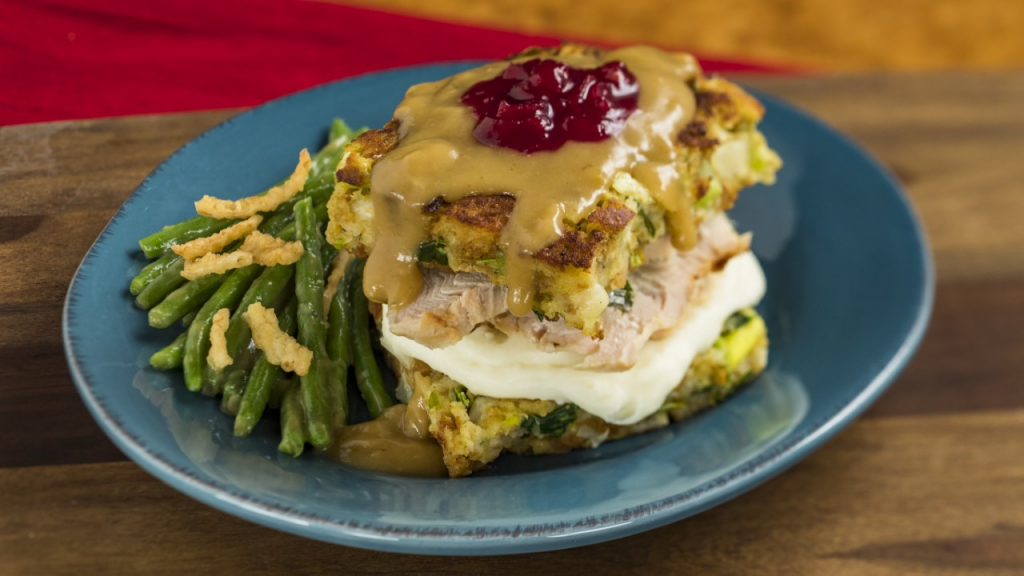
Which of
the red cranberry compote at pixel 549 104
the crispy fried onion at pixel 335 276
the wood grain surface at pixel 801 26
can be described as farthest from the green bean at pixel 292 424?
the wood grain surface at pixel 801 26

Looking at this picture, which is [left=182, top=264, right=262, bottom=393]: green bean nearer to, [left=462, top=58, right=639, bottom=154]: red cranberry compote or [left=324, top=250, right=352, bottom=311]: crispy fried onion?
[left=324, top=250, right=352, bottom=311]: crispy fried onion

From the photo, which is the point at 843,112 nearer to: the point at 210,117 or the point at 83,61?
the point at 210,117

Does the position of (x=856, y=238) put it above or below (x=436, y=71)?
below

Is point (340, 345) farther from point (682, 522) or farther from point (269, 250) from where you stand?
point (682, 522)

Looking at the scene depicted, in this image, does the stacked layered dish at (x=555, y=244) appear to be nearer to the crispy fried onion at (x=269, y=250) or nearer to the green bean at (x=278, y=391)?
the crispy fried onion at (x=269, y=250)

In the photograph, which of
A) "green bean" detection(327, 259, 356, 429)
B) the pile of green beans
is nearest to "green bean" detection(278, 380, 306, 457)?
the pile of green beans

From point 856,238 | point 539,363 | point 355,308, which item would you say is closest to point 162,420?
point 355,308

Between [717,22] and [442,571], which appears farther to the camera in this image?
[717,22]
